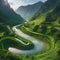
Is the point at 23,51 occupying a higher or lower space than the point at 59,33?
lower

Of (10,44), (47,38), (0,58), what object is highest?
(47,38)

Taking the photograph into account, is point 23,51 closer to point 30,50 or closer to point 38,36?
point 30,50

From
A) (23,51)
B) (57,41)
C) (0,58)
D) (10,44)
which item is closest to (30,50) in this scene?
(23,51)

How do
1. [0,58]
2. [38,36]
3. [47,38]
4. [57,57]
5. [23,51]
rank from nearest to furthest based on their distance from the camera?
1. [0,58]
2. [57,57]
3. [23,51]
4. [47,38]
5. [38,36]

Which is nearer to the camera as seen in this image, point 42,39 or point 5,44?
point 5,44

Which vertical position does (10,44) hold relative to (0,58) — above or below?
above

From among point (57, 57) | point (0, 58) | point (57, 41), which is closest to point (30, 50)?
point (57, 41)

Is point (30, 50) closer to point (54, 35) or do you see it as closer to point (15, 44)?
point (15, 44)

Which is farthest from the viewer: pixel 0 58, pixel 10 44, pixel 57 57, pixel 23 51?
pixel 10 44

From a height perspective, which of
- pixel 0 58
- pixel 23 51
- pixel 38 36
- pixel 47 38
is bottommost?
pixel 0 58
